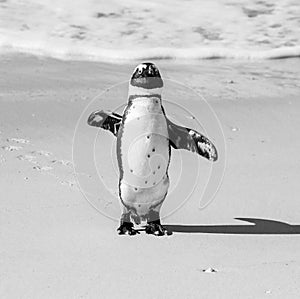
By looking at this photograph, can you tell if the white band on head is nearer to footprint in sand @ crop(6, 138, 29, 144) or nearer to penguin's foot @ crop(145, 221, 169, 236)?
penguin's foot @ crop(145, 221, 169, 236)

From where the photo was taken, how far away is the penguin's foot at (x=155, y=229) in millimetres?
2957

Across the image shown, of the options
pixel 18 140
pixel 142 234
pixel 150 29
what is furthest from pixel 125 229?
pixel 150 29

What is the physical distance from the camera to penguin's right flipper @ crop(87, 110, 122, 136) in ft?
9.80

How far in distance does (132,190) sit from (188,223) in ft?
1.12

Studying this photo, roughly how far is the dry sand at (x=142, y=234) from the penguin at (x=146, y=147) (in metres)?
0.10

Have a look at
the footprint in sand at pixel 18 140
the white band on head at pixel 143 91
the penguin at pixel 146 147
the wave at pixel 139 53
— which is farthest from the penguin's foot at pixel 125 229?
the wave at pixel 139 53

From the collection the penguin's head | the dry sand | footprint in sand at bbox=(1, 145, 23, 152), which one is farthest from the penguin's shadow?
footprint in sand at bbox=(1, 145, 23, 152)

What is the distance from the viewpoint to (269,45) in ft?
23.8

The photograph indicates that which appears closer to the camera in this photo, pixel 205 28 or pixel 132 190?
pixel 132 190

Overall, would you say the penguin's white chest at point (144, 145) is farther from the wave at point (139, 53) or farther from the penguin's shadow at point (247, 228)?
the wave at point (139, 53)

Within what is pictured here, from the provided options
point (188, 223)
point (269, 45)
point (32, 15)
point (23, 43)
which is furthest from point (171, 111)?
point (32, 15)

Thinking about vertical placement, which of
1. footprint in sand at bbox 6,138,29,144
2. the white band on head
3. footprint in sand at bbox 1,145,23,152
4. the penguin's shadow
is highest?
the white band on head

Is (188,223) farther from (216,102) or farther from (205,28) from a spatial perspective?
(205,28)

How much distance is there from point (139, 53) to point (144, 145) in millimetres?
3935
